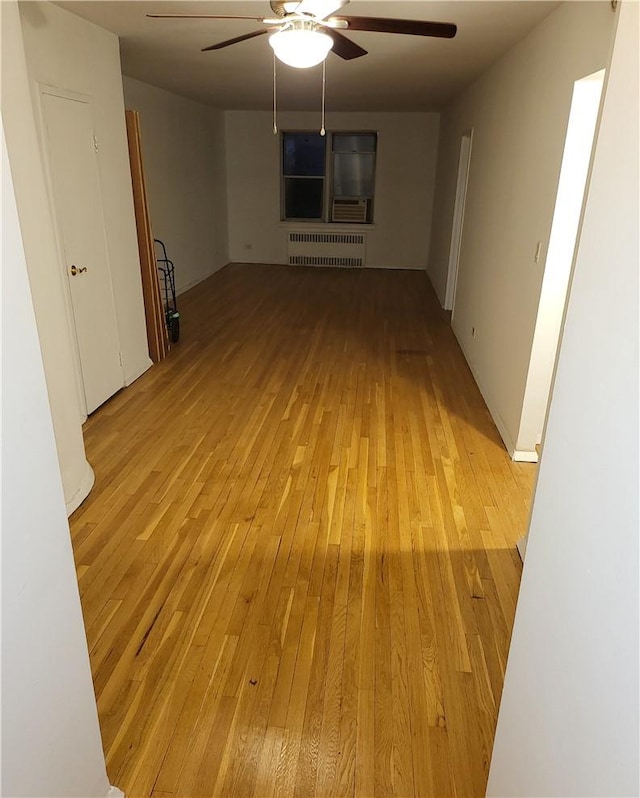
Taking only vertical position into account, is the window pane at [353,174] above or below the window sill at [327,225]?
above

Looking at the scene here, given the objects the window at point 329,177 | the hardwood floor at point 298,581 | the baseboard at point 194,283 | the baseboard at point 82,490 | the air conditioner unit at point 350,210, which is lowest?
the hardwood floor at point 298,581

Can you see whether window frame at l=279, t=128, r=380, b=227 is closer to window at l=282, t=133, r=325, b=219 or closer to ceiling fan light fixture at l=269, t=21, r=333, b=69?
window at l=282, t=133, r=325, b=219

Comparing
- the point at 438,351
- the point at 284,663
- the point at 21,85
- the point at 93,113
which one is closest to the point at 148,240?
the point at 93,113

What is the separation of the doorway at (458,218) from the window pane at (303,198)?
11.7ft

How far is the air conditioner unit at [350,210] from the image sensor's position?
9.18 m

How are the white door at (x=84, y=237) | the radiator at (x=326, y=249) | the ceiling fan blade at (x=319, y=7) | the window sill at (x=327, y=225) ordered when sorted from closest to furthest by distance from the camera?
the ceiling fan blade at (x=319, y=7)
the white door at (x=84, y=237)
the window sill at (x=327, y=225)
the radiator at (x=326, y=249)

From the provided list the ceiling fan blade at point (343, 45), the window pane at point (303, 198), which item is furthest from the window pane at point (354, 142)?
the ceiling fan blade at point (343, 45)

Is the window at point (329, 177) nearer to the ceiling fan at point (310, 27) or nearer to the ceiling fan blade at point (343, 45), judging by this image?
the ceiling fan blade at point (343, 45)

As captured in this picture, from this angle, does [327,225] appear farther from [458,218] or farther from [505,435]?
[505,435]

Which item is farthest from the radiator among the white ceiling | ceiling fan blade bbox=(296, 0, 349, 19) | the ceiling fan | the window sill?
ceiling fan blade bbox=(296, 0, 349, 19)

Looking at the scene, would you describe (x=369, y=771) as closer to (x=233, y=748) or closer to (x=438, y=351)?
(x=233, y=748)

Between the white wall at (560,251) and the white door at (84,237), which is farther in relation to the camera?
the white door at (84,237)

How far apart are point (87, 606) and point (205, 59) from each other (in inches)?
172

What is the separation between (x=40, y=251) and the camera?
2.56m
